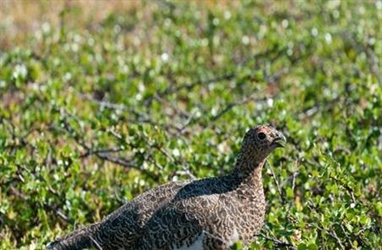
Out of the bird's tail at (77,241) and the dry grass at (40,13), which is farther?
the dry grass at (40,13)

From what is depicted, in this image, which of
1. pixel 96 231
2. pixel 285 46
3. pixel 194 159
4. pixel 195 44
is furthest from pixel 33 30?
pixel 96 231

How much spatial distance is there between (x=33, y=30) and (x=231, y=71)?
3.55m

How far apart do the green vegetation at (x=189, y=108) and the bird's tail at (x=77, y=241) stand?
0.95 feet

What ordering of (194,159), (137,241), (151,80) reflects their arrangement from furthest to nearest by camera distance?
(151,80)
(194,159)
(137,241)

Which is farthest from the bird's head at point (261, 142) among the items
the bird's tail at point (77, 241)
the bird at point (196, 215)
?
the bird's tail at point (77, 241)

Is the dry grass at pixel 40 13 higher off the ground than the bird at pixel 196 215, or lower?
lower

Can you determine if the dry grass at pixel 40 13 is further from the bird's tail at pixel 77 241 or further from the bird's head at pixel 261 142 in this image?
the bird's head at pixel 261 142

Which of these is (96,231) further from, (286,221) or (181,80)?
(181,80)

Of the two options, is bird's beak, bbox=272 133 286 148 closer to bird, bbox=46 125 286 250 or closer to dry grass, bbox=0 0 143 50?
bird, bbox=46 125 286 250

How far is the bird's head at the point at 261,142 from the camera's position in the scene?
20.0 ft

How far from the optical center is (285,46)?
37.0 ft

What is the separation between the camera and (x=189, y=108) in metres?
10.2

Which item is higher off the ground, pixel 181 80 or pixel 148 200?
pixel 148 200

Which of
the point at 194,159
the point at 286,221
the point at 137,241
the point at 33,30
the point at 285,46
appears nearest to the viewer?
the point at 137,241
